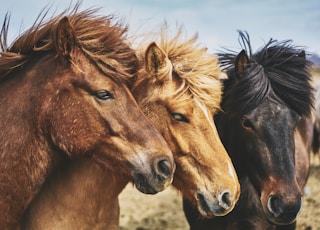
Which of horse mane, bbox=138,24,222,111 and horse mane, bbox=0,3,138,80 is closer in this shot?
horse mane, bbox=0,3,138,80

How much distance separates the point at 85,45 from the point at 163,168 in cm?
108

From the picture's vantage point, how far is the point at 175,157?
412cm

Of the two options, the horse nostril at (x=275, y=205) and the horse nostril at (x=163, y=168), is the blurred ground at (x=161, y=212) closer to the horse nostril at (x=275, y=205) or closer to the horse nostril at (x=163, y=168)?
the horse nostril at (x=275, y=205)

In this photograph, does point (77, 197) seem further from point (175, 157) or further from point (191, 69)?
point (191, 69)

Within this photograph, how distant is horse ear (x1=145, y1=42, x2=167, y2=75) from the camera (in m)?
4.20

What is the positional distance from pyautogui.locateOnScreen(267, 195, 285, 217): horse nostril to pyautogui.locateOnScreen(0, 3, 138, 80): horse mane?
1.52 m

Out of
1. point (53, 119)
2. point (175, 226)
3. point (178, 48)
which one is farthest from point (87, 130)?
point (175, 226)

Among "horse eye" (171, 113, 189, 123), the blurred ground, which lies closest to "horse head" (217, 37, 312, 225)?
"horse eye" (171, 113, 189, 123)

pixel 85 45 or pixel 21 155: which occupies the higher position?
pixel 85 45

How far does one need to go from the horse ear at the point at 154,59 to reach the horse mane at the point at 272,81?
84 cm

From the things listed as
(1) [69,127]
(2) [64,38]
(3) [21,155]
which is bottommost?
(3) [21,155]

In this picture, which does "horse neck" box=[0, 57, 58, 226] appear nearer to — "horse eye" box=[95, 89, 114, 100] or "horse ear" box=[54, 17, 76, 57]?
"horse ear" box=[54, 17, 76, 57]

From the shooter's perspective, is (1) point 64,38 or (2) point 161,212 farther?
(2) point 161,212

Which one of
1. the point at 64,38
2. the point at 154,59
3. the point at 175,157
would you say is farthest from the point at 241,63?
the point at 64,38
